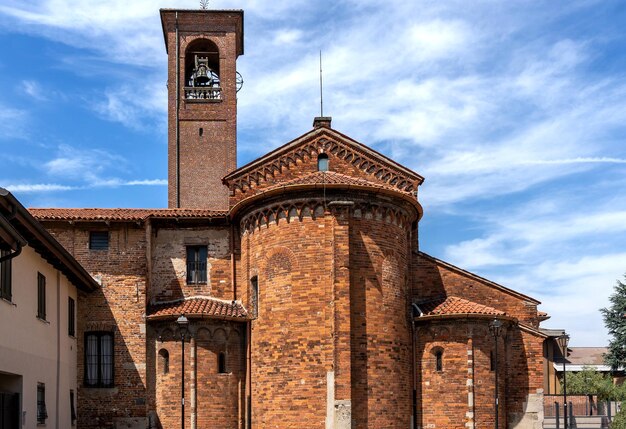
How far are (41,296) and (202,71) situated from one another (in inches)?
901

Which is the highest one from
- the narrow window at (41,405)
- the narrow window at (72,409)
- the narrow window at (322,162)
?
the narrow window at (322,162)

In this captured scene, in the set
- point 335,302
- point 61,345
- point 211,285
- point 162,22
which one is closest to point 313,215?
point 335,302

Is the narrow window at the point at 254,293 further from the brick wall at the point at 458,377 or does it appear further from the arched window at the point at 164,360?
the brick wall at the point at 458,377

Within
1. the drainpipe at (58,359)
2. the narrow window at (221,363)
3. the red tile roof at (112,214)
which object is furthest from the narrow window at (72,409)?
the red tile roof at (112,214)

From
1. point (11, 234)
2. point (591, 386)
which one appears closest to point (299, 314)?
point (11, 234)

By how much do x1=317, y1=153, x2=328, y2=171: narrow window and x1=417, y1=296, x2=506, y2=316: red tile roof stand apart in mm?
6157

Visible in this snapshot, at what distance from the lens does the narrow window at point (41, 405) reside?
2242cm

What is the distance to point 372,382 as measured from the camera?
27.4 meters

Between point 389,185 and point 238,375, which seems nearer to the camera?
point 238,375

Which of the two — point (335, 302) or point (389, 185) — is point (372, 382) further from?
point (389, 185)

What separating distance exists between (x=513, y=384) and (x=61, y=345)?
16.1 m

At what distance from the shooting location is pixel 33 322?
21.2m

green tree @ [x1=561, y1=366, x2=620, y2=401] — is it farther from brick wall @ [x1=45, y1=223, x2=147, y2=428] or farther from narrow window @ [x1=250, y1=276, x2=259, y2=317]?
brick wall @ [x1=45, y1=223, x2=147, y2=428]

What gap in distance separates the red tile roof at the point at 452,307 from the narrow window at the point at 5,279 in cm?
1540
